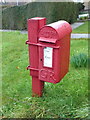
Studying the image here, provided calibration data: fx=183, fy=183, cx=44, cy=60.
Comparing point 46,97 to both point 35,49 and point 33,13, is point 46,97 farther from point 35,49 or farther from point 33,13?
point 33,13

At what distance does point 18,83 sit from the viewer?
11.8 feet

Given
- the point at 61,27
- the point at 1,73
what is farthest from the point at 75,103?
the point at 1,73

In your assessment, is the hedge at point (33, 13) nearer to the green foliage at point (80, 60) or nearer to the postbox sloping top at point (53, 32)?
the green foliage at point (80, 60)

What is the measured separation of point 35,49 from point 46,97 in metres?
0.76

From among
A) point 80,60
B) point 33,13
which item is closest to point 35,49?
point 80,60

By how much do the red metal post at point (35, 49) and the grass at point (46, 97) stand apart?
0.17 meters

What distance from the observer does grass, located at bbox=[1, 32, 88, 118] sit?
7.90 ft

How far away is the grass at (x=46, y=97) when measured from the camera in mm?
2408

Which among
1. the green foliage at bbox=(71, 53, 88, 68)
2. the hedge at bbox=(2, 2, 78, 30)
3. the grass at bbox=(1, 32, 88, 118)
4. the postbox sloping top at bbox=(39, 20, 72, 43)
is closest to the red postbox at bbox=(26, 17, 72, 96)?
the postbox sloping top at bbox=(39, 20, 72, 43)

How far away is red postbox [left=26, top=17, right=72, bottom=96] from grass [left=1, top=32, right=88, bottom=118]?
335 mm

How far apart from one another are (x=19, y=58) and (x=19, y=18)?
7.62m

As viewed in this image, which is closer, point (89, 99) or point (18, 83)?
point (89, 99)

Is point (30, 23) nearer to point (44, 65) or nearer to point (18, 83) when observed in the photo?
point (44, 65)

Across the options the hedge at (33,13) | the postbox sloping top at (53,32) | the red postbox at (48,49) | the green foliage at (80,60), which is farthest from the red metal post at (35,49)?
the hedge at (33,13)
